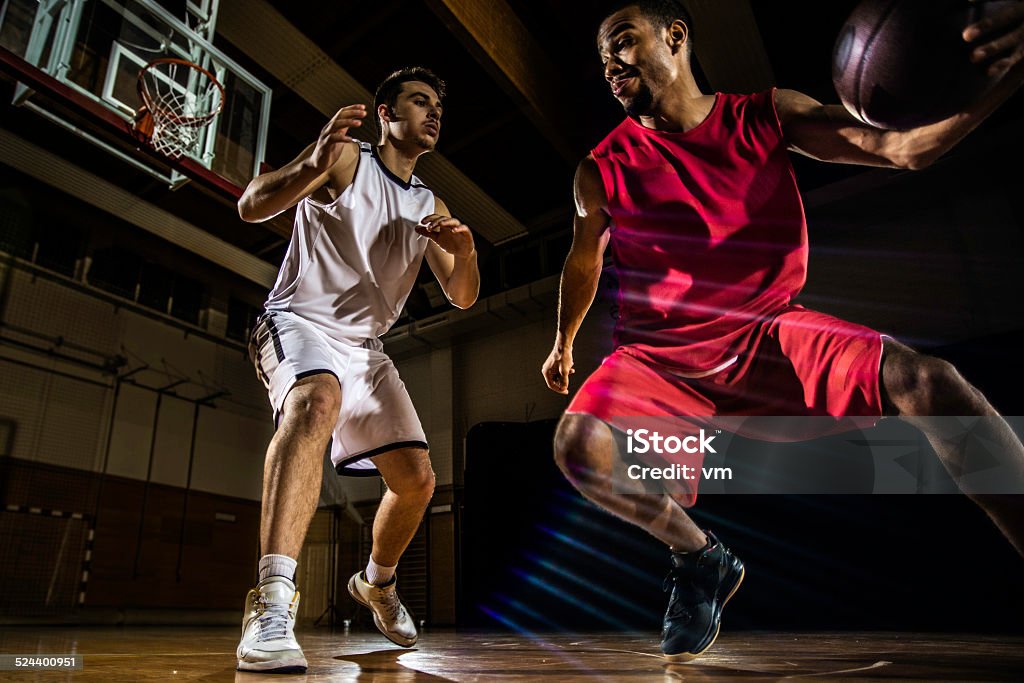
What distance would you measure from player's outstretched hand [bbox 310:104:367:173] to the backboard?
2606 mm

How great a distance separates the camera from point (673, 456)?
1653 mm

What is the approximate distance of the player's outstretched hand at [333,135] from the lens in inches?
63.7

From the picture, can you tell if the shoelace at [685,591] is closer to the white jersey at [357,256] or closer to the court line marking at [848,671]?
the court line marking at [848,671]

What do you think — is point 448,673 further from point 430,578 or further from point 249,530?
point 249,530

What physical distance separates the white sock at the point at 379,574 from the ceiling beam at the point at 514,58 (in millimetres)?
3350

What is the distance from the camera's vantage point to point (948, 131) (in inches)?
58.6

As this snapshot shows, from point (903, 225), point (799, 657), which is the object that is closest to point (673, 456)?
point (799, 657)

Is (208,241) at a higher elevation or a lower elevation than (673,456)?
higher

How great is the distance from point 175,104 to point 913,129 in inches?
165

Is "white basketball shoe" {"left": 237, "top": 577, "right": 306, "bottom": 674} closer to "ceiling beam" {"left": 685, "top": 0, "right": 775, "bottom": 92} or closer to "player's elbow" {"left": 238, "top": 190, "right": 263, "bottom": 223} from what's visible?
"player's elbow" {"left": 238, "top": 190, "right": 263, "bottom": 223}

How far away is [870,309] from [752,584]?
8.34 ft

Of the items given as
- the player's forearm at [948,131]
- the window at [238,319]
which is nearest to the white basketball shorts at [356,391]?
the player's forearm at [948,131]

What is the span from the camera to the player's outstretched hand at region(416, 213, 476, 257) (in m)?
1.87

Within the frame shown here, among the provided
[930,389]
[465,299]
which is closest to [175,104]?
[465,299]
